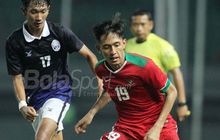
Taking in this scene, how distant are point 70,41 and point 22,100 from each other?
68 centimetres

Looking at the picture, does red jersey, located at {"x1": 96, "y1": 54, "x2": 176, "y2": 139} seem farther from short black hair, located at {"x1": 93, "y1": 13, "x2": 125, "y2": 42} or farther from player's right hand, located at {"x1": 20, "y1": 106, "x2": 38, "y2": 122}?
player's right hand, located at {"x1": 20, "y1": 106, "x2": 38, "y2": 122}

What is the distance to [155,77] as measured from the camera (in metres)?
6.21

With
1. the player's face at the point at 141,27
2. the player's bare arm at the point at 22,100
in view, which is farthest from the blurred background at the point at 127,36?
the player's bare arm at the point at 22,100

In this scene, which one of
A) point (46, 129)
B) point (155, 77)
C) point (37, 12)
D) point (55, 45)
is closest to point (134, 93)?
point (155, 77)

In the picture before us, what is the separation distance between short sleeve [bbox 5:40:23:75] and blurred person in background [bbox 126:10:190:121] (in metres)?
2.05

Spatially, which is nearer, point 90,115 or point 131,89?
point 131,89

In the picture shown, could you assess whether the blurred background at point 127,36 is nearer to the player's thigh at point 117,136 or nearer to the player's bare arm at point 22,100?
the player's bare arm at point 22,100

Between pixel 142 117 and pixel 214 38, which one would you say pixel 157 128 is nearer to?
pixel 142 117

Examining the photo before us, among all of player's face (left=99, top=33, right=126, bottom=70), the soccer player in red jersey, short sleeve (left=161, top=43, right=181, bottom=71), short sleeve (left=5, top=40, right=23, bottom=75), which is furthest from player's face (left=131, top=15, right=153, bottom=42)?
player's face (left=99, top=33, right=126, bottom=70)

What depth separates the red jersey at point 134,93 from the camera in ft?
20.7

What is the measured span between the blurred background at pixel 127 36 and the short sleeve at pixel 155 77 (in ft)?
16.7

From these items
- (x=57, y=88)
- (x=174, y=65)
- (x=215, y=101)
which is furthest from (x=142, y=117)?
(x=215, y=101)

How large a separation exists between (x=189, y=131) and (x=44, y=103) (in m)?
4.82

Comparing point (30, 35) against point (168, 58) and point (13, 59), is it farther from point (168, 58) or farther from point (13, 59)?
point (168, 58)
